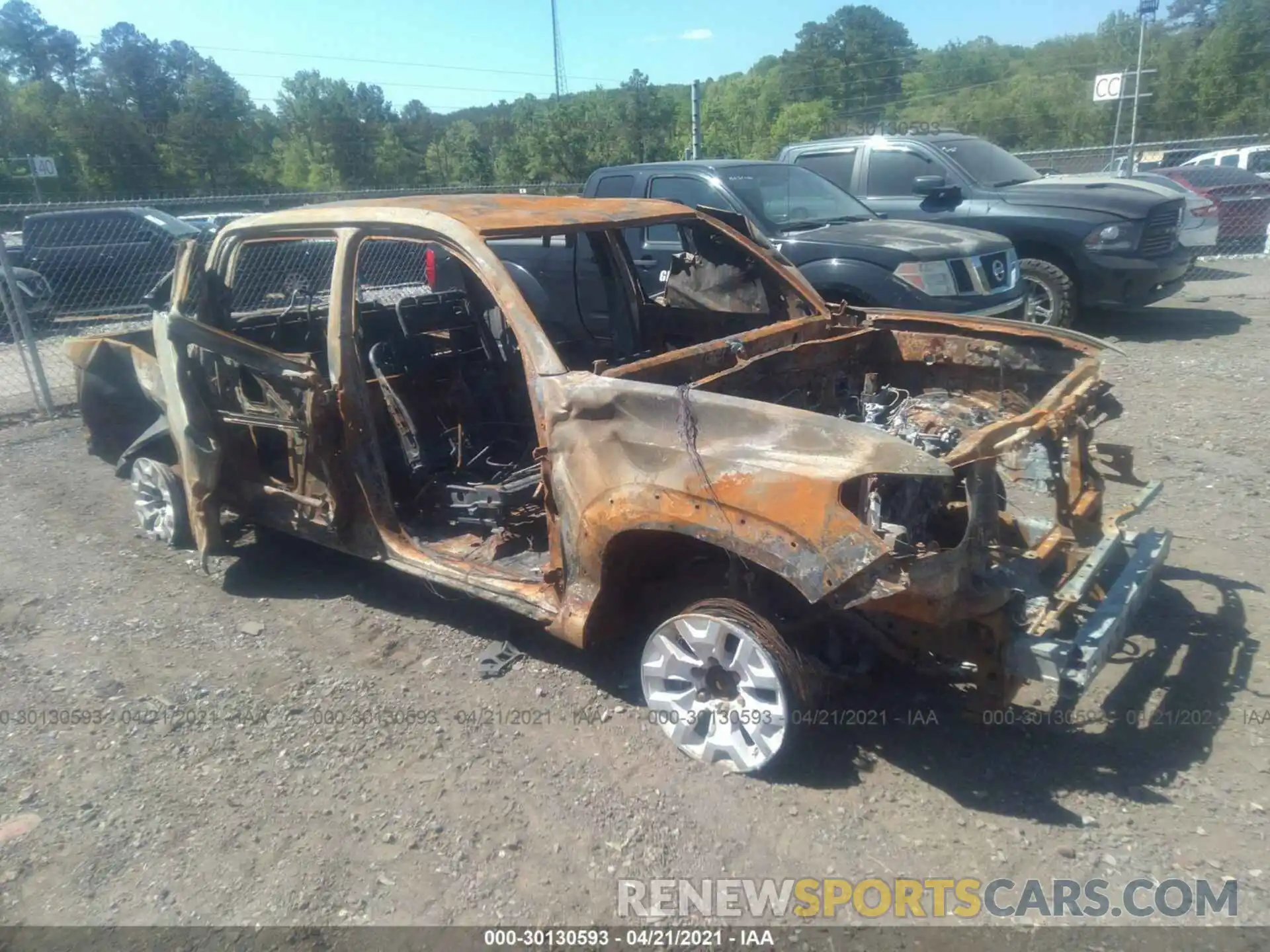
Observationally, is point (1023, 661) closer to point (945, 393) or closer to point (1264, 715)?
point (1264, 715)

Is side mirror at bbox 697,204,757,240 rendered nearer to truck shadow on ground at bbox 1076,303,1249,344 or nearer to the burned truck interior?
the burned truck interior

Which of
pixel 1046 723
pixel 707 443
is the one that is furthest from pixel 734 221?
pixel 1046 723

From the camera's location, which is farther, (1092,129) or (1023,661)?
(1092,129)

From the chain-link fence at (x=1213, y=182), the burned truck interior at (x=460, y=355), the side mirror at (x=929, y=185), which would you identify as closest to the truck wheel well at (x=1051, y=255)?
the side mirror at (x=929, y=185)

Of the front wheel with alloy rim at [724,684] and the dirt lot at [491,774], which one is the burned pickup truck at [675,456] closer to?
the front wheel with alloy rim at [724,684]

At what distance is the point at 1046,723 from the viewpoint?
133 inches

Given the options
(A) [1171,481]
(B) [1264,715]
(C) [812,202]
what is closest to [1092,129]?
(C) [812,202]

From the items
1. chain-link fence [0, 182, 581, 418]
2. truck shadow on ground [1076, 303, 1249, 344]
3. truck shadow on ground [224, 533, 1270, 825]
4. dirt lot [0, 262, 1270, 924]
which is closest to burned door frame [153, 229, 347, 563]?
dirt lot [0, 262, 1270, 924]

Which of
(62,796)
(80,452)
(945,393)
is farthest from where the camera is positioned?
(80,452)

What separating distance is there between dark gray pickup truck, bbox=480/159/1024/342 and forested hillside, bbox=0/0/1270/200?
1572cm

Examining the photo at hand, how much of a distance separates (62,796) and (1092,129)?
41800 mm

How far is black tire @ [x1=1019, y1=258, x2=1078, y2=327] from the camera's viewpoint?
9.02m

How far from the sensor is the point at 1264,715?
3.35m

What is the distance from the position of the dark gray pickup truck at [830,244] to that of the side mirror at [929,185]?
124 cm
